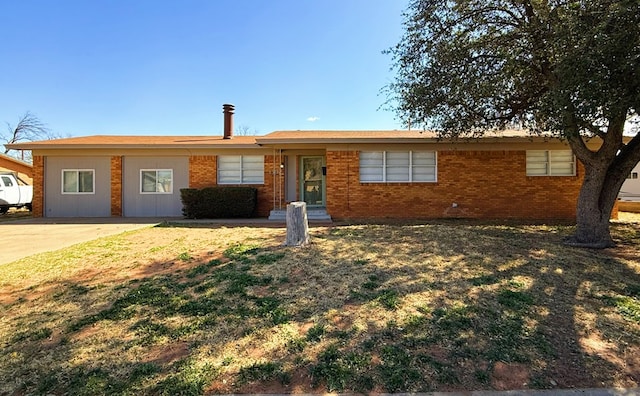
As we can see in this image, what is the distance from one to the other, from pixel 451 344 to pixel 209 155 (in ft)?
40.4

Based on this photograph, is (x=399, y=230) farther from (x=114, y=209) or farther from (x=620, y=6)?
(x=114, y=209)

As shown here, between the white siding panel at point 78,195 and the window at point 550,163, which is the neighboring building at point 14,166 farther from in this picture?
the window at point 550,163

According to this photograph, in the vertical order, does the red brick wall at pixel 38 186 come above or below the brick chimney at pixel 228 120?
below

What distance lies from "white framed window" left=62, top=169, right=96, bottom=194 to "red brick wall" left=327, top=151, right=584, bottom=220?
31.9 ft

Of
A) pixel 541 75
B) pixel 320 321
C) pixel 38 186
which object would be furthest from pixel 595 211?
pixel 38 186

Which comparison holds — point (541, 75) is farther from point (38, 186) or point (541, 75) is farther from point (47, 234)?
point (38, 186)

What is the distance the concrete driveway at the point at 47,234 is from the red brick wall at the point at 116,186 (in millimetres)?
984

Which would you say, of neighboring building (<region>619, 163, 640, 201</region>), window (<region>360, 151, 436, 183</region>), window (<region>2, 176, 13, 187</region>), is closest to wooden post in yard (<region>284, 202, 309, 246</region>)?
window (<region>360, 151, 436, 183</region>)

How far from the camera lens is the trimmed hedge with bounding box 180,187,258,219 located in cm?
1279

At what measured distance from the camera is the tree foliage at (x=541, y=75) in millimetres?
5645

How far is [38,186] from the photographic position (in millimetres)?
13883

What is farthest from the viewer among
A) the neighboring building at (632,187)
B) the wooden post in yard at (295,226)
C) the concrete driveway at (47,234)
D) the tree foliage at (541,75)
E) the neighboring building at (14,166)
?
the neighboring building at (632,187)

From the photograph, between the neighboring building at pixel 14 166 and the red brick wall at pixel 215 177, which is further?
the neighboring building at pixel 14 166

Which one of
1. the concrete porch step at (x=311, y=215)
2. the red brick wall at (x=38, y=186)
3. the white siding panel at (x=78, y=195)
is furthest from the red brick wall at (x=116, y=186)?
the concrete porch step at (x=311, y=215)
